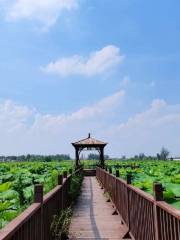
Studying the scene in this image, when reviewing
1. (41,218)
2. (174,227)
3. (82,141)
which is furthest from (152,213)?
(82,141)

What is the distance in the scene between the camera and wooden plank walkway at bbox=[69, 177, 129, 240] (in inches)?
294

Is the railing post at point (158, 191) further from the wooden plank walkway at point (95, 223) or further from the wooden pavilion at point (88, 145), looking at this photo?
the wooden pavilion at point (88, 145)

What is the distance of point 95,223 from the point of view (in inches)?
352

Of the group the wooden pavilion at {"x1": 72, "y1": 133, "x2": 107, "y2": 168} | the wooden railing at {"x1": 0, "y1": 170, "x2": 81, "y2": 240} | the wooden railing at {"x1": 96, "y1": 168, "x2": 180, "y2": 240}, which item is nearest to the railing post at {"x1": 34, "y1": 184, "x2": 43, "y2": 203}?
the wooden railing at {"x1": 0, "y1": 170, "x2": 81, "y2": 240}

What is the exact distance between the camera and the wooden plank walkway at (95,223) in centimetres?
748

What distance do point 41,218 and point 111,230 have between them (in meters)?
3.63

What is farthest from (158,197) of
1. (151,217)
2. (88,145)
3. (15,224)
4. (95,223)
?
(88,145)

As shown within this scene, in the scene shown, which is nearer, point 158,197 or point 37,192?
point 158,197

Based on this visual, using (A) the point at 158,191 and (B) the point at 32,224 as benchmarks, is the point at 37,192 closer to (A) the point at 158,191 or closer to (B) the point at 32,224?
(B) the point at 32,224

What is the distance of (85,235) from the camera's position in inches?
294

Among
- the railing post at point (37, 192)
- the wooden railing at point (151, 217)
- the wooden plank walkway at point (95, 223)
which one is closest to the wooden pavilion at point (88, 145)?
the wooden plank walkway at point (95, 223)

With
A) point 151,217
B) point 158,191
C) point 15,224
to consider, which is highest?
point 158,191

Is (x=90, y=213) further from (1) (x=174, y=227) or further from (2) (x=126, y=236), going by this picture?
(1) (x=174, y=227)

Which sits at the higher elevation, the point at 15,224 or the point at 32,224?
the point at 15,224
